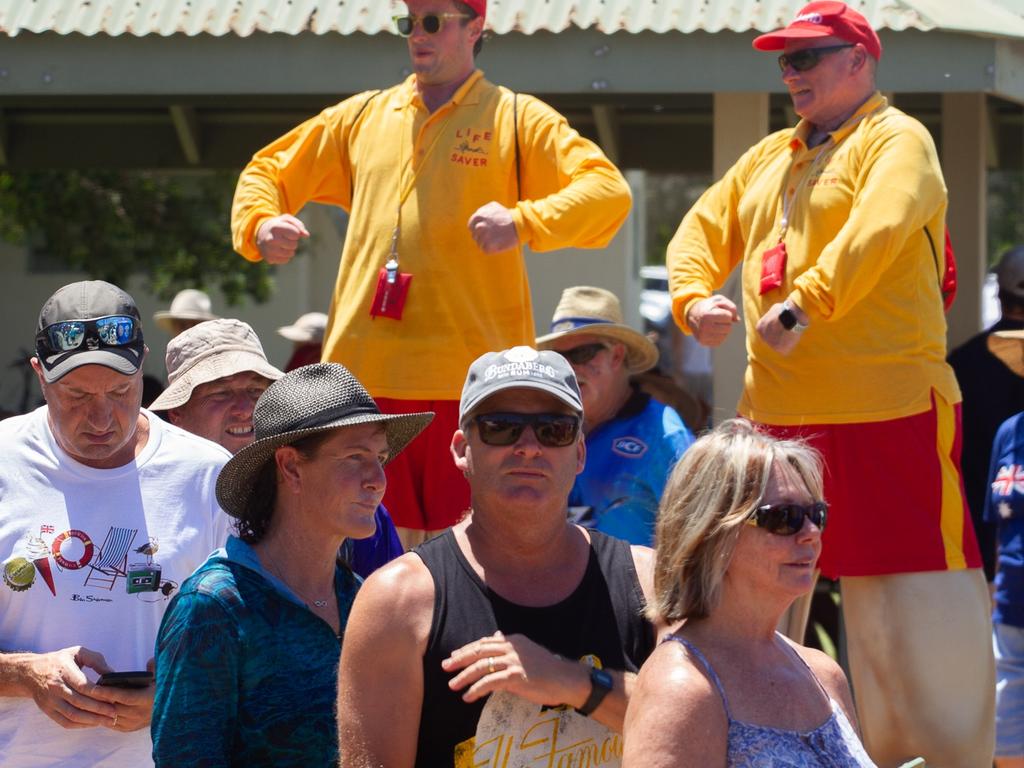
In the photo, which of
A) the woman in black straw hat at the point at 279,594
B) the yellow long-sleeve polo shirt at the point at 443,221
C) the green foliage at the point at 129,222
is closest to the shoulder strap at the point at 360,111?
the yellow long-sleeve polo shirt at the point at 443,221

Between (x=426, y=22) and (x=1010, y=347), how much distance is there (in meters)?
2.39

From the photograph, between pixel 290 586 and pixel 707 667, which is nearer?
pixel 707 667

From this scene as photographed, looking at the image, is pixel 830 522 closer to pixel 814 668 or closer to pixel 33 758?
pixel 814 668

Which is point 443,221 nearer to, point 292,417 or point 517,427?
point 292,417

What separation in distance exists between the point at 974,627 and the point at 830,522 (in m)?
0.47

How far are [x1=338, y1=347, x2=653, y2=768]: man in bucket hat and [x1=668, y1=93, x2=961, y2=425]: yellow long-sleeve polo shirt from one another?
4.02 ft

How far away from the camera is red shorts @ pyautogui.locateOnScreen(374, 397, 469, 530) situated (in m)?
4.53

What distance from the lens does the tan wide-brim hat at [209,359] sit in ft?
15.4

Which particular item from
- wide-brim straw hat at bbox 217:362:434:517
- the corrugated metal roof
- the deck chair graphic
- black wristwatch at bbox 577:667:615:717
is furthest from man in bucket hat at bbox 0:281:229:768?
the corrugated metal roof

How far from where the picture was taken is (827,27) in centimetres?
432

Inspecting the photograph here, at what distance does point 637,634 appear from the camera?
301 centimetres

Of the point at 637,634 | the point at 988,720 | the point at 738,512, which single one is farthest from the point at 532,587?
the point at 988,720

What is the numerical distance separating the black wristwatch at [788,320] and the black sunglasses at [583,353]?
5.06 ft

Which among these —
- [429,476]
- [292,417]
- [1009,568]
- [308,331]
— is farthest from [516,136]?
[308,331]
